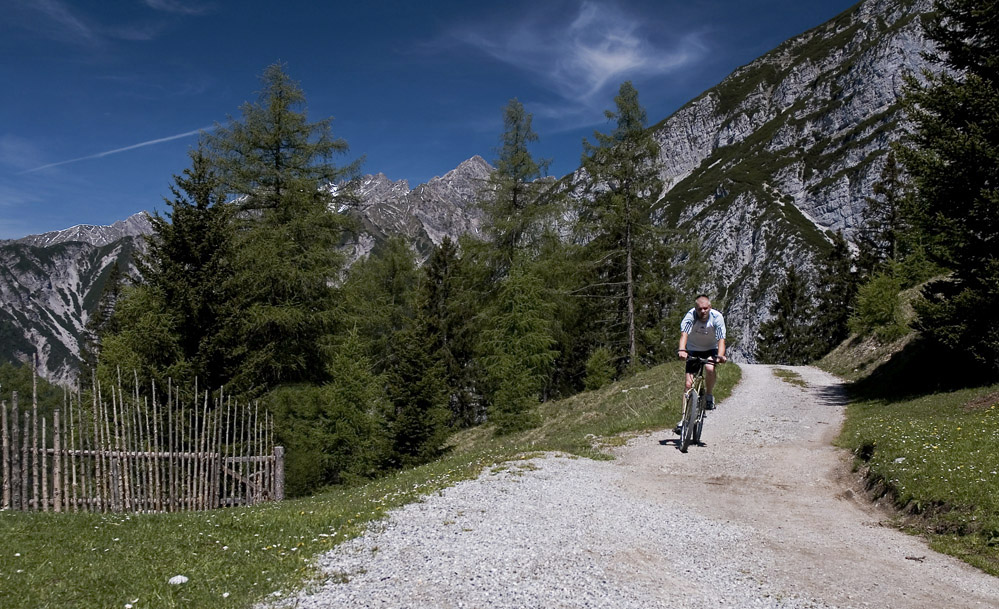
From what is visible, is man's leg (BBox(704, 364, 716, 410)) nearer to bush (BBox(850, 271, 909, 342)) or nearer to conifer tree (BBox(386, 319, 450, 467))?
conifer tree (BBox(386, 319, 450, 467))

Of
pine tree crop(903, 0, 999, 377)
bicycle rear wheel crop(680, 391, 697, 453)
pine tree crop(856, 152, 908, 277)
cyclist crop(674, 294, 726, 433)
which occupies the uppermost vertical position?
pine tree crop(856, 152, 908, 277)

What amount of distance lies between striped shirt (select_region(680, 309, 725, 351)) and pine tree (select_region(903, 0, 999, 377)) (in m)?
7.95

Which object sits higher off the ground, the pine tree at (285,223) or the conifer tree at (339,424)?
the pine tree at (285,223)

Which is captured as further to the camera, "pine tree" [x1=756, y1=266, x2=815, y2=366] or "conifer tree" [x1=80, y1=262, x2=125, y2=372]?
"pine tree" [x1=756, y1=266, x2=815, y2=366]

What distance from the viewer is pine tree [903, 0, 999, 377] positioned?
45.8 ft

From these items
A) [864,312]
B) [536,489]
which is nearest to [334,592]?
[536,489]

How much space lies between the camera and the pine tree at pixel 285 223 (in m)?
25.7

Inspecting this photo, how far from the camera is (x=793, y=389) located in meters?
21.4

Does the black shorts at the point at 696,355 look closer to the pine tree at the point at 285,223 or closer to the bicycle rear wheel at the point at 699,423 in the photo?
the bicycle rear wheel at the point at 699,423

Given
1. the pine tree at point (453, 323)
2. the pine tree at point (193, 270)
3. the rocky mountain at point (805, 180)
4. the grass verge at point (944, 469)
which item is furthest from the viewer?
the rocky mountain at point (805, 180)

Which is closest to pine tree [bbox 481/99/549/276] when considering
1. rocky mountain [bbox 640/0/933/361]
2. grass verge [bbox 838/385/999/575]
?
grass verge [bbox 838/385/999/575]

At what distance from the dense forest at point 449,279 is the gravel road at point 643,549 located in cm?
964

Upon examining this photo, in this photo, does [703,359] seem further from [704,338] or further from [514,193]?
[514,193]

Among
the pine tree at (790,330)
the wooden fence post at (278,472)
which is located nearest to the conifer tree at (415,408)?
the wooden fence post at (278,472)
